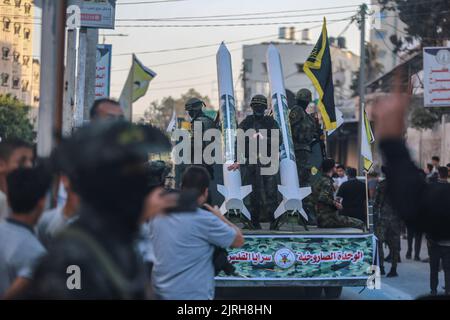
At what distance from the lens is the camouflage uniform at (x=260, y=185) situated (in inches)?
532

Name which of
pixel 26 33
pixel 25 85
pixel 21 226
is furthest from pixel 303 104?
pixel 25 85

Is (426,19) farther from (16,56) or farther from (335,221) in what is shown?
(16,56)

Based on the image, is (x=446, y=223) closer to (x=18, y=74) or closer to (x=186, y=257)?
(x=186, y=257)

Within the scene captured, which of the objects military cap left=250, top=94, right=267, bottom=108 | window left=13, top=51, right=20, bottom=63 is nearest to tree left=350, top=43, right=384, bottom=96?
window left=13, top=51, right=20, bottom=63

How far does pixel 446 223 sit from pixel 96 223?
1.94 metres

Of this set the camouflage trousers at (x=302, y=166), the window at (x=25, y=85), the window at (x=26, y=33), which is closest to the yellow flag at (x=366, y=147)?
the camouflage trousers at (x=302, y=166)

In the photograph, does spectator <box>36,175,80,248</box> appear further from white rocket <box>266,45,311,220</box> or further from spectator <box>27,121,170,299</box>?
white rocket <box>266,45,311,220</box>

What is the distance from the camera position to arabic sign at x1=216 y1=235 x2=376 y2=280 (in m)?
11.5

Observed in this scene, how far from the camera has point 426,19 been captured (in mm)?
31578

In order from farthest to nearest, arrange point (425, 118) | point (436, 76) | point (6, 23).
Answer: point (6, 23) → point (425, 118) → point (436, 76)

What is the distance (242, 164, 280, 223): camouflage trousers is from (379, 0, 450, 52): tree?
18.9 meters

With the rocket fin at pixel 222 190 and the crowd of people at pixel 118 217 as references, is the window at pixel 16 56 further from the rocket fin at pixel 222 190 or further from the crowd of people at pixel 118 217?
the crowd of people at pixel 118 217

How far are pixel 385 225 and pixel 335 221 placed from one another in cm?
431

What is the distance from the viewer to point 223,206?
43.7 feet
